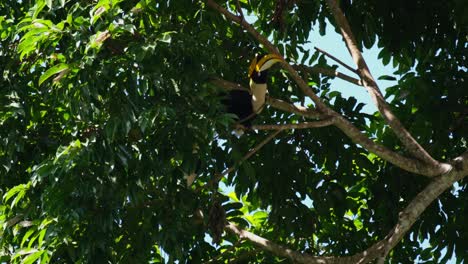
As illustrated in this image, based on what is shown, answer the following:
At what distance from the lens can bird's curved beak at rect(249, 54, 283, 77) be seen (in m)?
6.38

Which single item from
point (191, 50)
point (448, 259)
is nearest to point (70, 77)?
point (191, 50)

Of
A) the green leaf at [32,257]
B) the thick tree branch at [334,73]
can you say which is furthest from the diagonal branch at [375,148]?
the green leaf at [32,257]

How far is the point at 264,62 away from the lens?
6496mm

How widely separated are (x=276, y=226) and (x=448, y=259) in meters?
1.23

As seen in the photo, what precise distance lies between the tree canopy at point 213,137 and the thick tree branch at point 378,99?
12mm

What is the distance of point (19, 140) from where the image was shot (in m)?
6.18

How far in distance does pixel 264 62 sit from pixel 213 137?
1.02m

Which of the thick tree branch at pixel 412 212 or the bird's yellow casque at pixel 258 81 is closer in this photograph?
the thick tree branch at pixel 412 212

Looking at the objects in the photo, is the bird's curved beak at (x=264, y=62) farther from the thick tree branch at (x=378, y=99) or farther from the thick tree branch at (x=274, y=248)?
the thick tree branch at (x=274, y=248)

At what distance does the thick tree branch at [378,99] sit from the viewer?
20.8ft

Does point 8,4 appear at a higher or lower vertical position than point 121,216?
higher

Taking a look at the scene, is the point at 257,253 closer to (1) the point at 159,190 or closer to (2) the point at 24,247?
(1) the point at 159,190

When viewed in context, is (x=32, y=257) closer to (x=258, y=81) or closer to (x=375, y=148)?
(x=258, y=81)

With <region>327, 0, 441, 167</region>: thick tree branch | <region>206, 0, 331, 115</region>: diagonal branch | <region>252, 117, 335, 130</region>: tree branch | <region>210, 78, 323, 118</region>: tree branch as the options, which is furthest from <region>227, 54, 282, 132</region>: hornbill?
<region>327, 0, 441, 167</region>: thick tree branch
